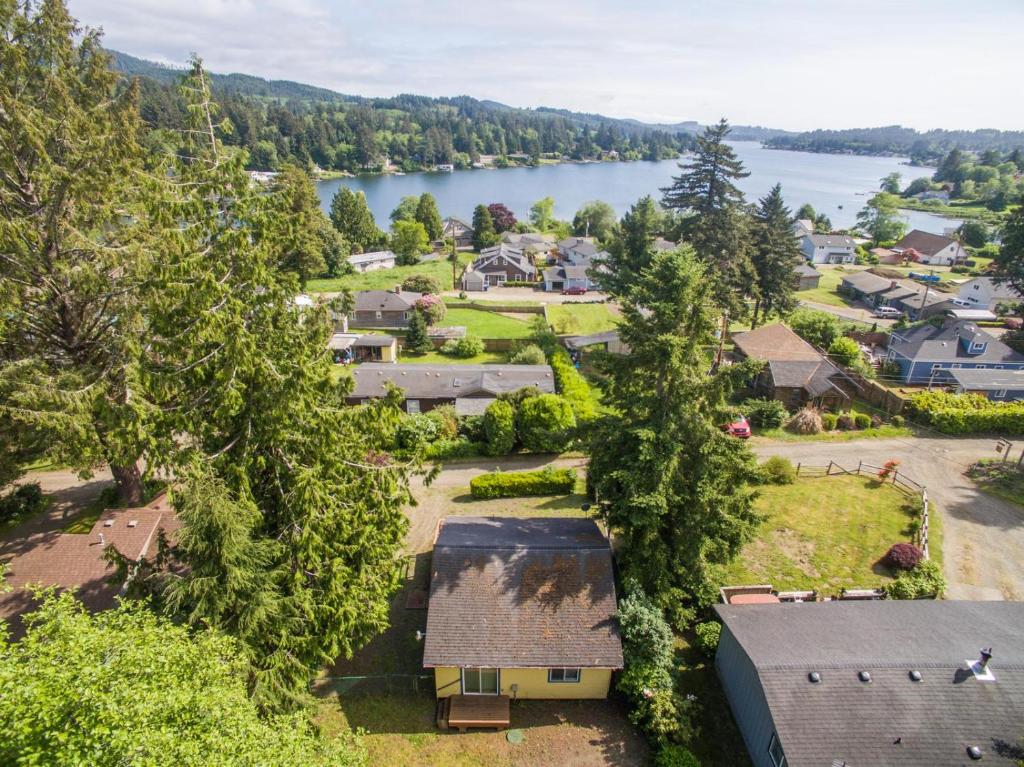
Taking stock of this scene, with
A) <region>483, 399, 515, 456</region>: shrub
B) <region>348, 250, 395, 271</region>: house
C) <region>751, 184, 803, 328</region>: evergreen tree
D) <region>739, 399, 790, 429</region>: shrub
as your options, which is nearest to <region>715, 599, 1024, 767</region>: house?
<region>483, 399, 515, 456</region>: shrub

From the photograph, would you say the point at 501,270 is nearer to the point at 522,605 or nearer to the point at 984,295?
the point at 984,295

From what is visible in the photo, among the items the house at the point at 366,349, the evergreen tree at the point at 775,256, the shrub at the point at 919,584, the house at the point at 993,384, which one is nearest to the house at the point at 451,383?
the house at the point at 366,349

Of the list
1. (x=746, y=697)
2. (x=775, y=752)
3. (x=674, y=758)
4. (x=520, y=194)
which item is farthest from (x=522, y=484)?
(x=520, y=194)

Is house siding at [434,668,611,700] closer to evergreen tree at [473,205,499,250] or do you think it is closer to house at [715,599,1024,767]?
house at [715,599,1024,767]

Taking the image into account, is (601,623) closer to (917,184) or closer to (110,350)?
(110,350)

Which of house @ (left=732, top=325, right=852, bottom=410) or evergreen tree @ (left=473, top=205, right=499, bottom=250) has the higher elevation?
evergreen tree @ (left=473, top=205, right=499, bottom=250)

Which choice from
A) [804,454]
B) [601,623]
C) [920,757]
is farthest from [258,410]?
[804,454]
